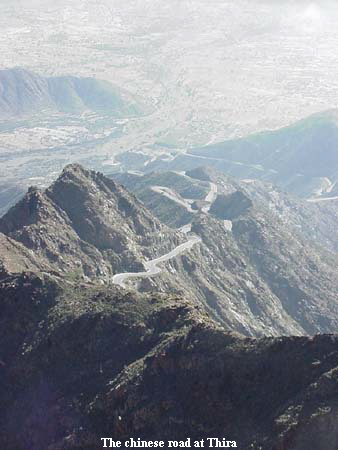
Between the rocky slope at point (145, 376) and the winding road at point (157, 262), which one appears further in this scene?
the winding road at point (157, 262)

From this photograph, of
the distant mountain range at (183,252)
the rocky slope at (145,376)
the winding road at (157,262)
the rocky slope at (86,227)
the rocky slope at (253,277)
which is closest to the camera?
the rocky slope at (145,376)

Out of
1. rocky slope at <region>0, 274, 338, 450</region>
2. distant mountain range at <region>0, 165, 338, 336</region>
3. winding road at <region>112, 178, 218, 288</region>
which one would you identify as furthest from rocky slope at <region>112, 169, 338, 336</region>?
rocky slope at <region>0, 274, 338, 450</region>

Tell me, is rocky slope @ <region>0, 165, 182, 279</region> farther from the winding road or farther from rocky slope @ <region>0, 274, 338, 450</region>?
rocky slope @ <region>0, 274, 338, 450</region>

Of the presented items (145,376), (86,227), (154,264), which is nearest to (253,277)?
(154,264)

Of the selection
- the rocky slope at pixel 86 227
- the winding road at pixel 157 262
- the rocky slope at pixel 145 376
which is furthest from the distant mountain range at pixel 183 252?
the rocky slope at pixel 145 376

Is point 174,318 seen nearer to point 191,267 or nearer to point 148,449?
point 148,449

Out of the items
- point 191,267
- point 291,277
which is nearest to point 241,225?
point 291,277

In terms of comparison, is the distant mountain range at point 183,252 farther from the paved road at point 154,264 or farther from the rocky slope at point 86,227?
the paved road at point 154,264
